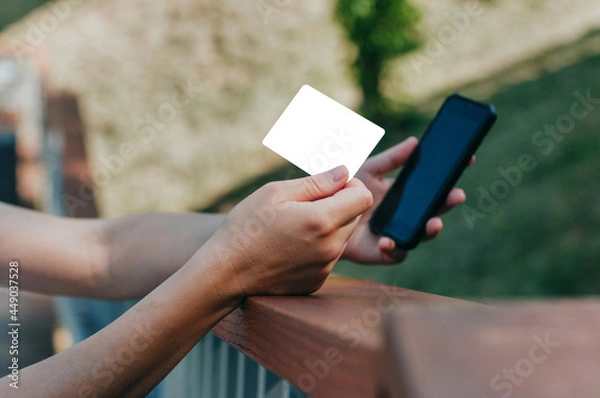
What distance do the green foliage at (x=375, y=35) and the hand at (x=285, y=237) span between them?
6.46 metres

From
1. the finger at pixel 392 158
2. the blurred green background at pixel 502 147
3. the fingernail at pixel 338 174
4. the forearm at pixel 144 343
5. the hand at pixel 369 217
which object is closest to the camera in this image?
the forearm at pixel 144 343

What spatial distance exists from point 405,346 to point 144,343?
1.78ft

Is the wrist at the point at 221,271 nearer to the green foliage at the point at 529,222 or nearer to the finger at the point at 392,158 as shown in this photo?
the finger at the point at 392,158

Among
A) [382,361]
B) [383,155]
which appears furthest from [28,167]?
[382,361]

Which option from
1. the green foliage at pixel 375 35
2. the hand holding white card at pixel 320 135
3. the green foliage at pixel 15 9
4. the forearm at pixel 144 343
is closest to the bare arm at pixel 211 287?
the forearm at pixel 144 343

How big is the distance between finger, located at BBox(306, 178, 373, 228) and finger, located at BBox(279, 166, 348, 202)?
1 centimetres

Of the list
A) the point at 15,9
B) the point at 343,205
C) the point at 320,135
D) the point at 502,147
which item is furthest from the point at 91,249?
the point at 15,9

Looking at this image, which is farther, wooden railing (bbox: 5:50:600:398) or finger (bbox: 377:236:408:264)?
finger (bbox: 377:236:408:264)

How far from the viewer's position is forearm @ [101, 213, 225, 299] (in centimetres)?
126

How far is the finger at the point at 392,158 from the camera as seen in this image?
160 centimetres

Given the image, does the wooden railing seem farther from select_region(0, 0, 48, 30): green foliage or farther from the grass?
select_region(0, 0, 48, 30): green foliage

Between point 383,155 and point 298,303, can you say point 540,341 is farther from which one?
point 383,155

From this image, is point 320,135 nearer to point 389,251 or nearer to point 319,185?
point 319,185

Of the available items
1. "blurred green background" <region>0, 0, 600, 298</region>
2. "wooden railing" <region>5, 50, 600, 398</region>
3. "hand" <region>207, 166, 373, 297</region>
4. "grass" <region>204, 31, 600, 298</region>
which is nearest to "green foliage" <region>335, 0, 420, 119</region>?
"blurred green background" <region>0, 0, 600, 298</region>
